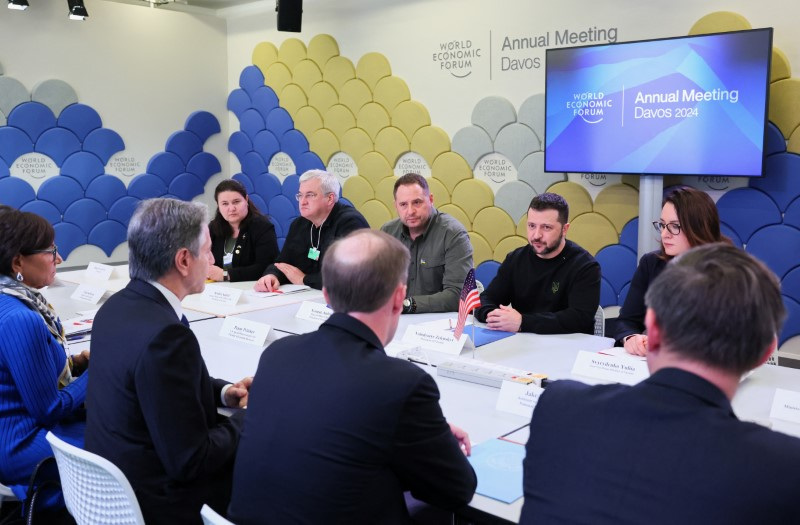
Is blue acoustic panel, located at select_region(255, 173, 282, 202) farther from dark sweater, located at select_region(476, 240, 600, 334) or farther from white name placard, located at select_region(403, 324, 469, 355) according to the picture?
white name placard, located at select_region(403, 324, 469, 355)

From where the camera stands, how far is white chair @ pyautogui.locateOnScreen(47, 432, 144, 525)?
1684 mm

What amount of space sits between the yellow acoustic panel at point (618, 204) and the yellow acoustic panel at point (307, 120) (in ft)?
9.55

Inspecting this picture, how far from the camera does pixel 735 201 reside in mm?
4352

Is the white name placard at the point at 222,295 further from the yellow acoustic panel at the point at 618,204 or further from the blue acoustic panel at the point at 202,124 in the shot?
the blue acoustic panel at the point at 202,124

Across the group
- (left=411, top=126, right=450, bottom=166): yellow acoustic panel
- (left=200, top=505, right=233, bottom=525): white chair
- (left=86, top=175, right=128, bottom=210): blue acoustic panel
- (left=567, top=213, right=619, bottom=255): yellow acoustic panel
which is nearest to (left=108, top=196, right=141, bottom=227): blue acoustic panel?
(left=86, top=175, right=128, bottom=210): blue acoustic panel

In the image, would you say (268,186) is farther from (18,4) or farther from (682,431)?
(682,431)

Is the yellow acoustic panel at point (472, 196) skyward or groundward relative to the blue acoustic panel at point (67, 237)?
skyward

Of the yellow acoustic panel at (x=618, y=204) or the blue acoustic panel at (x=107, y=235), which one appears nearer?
the yellow acoustic panel at (x=618, y=204)

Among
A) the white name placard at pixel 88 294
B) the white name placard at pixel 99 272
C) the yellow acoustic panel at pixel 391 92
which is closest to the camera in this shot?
the white name placard at pixel 88 294

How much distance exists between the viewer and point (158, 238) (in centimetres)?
209

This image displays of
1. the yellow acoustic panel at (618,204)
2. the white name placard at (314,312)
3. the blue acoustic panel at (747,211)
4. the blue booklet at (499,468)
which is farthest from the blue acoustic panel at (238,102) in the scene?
the blue booklet at (499,468)

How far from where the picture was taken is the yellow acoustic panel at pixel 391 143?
609cm

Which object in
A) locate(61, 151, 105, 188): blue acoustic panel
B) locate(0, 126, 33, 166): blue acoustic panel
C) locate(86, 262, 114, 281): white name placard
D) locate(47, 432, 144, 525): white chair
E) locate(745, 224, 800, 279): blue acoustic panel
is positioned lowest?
locate(47, 432, 144, 525): white chair

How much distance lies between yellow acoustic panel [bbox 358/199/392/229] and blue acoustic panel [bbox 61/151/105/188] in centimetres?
245
